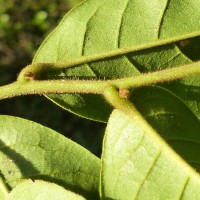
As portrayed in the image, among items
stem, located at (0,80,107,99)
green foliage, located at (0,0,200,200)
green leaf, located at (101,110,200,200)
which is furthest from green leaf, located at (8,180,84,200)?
stem, located at (0,80,107,99)

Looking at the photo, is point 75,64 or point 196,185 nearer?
point 196,185

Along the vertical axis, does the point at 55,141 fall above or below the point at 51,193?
above

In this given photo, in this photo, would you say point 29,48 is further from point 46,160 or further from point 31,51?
point 46,160

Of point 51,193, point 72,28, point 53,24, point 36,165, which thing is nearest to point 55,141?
point 36,165

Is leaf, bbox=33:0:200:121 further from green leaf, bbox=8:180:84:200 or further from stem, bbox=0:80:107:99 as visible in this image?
green leaf, bbox=8:180:84:200

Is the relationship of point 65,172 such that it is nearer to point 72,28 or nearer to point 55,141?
point 55,141
